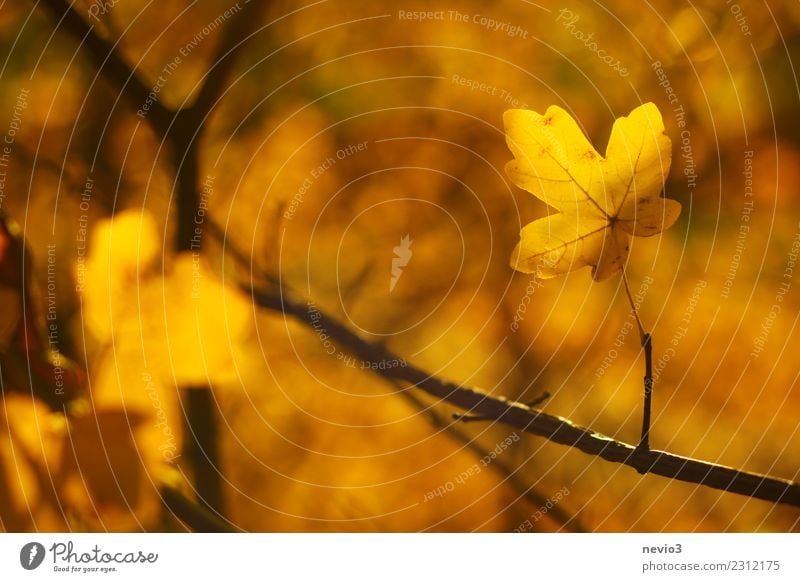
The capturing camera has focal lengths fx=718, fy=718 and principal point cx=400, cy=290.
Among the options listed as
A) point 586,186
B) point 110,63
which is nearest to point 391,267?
point 586,186

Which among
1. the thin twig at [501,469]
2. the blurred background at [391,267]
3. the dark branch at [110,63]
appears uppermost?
the dark branch at [110,63]

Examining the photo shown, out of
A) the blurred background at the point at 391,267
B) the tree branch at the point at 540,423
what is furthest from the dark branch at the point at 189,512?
the tree branch at the point at 540,423

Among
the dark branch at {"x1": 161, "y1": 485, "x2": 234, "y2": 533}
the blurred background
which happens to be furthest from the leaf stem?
the dark branch at {"x1": 161, "y1": 485, "x2": 234, "y2": 533}

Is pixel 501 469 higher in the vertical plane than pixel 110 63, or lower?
lower

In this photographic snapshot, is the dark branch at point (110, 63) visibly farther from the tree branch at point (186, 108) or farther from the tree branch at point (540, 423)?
the tree branch at point (540, 423)

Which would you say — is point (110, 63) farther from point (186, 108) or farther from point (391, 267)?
point (391, 267)
